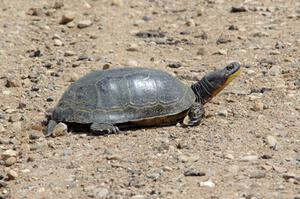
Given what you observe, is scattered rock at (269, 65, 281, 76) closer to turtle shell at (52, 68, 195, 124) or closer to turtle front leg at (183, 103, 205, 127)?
turtle front leg at (183, 103, 205, 127)

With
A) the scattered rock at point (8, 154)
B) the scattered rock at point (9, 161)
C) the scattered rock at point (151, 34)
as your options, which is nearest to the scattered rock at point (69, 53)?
the scattered rock at point (151, 34)

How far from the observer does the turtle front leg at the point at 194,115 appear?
7.51 m

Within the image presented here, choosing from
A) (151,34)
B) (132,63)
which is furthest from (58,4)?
(132,63)

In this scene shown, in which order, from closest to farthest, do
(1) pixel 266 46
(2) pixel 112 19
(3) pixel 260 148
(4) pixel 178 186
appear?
(4) pixel 178 186, (3) pixel 260 148, (1) pixel 266 46, (2) pixel 112 19

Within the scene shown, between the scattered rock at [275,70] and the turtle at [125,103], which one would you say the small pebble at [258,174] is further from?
the scattered rock at [275,70]

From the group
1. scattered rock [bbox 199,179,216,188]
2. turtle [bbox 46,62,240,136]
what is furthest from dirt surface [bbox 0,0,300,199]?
turtle [bbox 46,62,240,136]

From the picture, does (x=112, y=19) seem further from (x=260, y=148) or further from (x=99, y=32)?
(x=260, y=148)

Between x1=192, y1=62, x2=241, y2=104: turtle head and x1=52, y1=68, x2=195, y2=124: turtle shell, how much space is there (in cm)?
46

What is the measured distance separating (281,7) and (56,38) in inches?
135

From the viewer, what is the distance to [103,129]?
727 cm

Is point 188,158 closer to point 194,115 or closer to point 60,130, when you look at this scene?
point 194,115

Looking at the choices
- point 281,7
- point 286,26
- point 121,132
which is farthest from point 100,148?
point 281,7

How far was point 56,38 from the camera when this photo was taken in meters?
10.6

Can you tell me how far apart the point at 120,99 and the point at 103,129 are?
1.22ft
